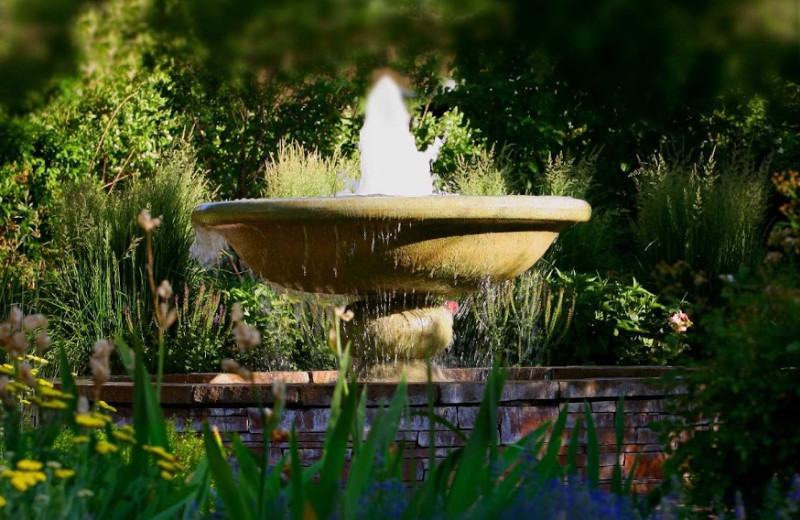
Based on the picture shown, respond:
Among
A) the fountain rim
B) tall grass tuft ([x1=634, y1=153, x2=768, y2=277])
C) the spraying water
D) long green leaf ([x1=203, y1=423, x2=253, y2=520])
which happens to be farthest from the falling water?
long green leaf ([x1=203, y1=423, x2=253, y2=520])

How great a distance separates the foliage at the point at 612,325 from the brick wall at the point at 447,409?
2437mm

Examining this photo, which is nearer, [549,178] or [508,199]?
[508,199]

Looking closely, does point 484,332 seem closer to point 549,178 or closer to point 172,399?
point 549,178

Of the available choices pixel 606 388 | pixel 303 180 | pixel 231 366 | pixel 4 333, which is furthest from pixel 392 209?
pixel 303 180

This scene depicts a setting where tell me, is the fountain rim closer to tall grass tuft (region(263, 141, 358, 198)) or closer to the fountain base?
the fountain base

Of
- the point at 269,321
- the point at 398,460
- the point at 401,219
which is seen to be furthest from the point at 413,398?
the point at 269,321

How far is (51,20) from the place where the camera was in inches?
31.4

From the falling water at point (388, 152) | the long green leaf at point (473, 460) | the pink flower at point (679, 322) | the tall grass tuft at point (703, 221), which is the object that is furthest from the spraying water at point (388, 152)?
the long green leaf at point (473, 460)

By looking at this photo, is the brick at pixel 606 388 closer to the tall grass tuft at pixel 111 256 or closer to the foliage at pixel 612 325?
the foliage at pixel 612 325

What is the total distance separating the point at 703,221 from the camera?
7.19 meters

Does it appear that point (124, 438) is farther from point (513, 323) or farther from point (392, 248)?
point (513, 323)

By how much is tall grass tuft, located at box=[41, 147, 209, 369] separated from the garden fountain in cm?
178

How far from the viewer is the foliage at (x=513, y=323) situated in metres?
6.46

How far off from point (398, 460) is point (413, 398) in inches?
71.1
